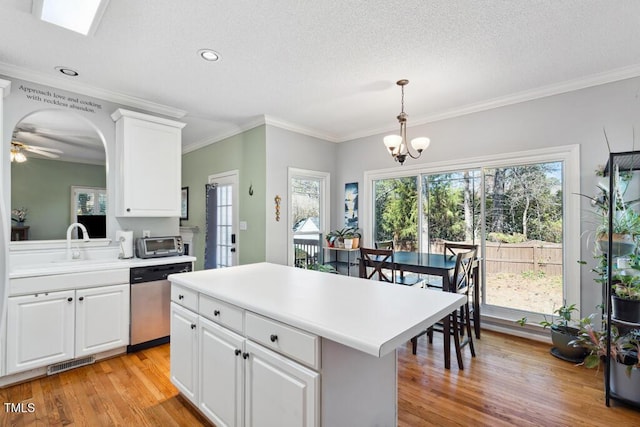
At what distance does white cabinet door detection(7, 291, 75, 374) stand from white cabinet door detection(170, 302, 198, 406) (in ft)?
3.89

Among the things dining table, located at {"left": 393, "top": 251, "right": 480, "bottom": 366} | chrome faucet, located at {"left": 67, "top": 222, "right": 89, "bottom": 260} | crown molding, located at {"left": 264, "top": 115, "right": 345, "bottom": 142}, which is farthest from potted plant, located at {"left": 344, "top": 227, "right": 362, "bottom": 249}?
chrome faucet, located at {"left": 67, "top": 222, "right": 89, "bottom": 260}

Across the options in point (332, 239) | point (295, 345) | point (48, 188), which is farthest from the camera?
point (332, 239)

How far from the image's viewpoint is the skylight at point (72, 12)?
72.9 inches

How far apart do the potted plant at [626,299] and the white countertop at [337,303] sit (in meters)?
1.45

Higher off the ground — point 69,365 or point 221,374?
point 221,374

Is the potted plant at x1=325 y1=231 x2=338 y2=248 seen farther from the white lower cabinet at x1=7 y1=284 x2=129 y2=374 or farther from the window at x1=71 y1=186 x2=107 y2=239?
the window at x1=71 y1=186 x2=107 y2=239

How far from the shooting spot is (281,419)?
1.35 meters

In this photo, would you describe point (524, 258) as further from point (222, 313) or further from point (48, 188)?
point (48, 188)

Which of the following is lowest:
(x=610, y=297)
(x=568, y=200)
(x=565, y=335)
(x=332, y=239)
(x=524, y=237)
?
(x=565, y=335)

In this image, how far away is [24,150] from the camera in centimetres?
331

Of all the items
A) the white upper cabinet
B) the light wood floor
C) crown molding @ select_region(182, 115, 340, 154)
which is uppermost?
crown molding @ select_region(182, 115, 340, 154)

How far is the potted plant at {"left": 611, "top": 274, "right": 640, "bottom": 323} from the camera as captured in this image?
6.71 feet

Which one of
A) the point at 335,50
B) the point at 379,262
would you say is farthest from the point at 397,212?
the point at 335,50

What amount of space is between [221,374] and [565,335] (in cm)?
302
